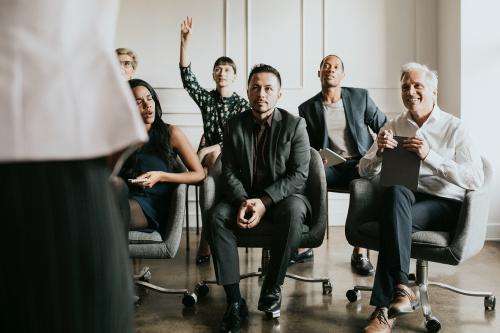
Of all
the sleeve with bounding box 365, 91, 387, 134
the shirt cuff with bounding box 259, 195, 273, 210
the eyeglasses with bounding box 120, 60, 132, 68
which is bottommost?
the shirt cuff with bounding box 259, 195, 273, 210

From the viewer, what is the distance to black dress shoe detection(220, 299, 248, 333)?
8.89 ft

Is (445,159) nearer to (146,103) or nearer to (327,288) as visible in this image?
(327,288)

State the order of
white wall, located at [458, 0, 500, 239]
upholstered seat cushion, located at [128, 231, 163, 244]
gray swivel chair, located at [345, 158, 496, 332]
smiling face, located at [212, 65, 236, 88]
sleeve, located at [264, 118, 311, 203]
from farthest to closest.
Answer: white wall, located at [458, 0, 500, 239], smiling face, located at [212, 65, 236, 88], sleeve, located at [264, 118, 311, 203], upholstered seat cushion, located at [128, 231, 163, 244], gray swivel chair, located at [345, 158, 496, 332]

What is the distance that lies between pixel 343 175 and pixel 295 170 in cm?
93

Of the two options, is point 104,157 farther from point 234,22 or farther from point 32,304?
point 234,22

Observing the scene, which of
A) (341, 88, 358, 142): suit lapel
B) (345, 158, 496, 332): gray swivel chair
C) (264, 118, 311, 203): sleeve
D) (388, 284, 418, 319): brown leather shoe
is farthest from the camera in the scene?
(341, 88, 358, 142): suit lapel

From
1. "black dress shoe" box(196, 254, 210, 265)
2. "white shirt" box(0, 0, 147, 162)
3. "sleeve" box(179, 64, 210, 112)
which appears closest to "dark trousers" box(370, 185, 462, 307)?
"black dress shoe" box(196, 254, 210, 265)

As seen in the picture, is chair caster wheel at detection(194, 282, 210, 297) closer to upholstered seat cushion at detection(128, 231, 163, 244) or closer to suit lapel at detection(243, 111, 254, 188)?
upholstered seat cushion at detection(128, 231, 163, 244)

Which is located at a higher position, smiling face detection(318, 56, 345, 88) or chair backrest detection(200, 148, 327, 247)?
smiling face detection(318, 56, 345, 88)

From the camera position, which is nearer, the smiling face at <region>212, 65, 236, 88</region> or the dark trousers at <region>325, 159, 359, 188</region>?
the dark trousers at <region>325, 159, 359, 188</region>

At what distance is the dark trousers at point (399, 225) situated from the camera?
2.67 metres

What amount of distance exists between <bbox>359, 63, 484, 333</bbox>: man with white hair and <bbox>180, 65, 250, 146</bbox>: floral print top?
4.96 ft

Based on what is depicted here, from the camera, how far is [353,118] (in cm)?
405

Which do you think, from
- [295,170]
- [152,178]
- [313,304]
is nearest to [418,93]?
[295,170]
